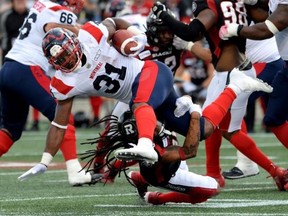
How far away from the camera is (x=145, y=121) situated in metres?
5.98

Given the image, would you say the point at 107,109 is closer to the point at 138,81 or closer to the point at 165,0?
the point at 165,0

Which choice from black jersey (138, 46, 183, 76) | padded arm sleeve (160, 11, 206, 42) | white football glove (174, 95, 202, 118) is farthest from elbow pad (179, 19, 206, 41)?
white football glove (174, 95, 202, 118)

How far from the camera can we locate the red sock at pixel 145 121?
5953 millimetres

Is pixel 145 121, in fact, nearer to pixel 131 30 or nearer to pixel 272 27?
pixel 131 30

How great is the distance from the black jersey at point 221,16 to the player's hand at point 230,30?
222 millimetres

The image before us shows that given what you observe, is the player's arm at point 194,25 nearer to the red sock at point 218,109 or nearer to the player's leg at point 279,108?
the player's leg at point 279,108

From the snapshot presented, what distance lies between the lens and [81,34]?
6.44 metres

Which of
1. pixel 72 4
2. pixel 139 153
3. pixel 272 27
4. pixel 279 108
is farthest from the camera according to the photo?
pixel 72 4

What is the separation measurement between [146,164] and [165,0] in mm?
11625

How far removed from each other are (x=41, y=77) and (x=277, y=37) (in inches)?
74.1

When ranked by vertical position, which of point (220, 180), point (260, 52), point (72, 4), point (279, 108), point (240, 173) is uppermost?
point (72, 4)

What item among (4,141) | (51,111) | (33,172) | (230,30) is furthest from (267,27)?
(4,141)

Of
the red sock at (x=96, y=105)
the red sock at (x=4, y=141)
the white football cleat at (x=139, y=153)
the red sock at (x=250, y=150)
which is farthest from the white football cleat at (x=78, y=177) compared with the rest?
the red sock at (x=96, y=105)

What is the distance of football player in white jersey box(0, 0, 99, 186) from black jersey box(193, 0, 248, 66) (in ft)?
3.35
